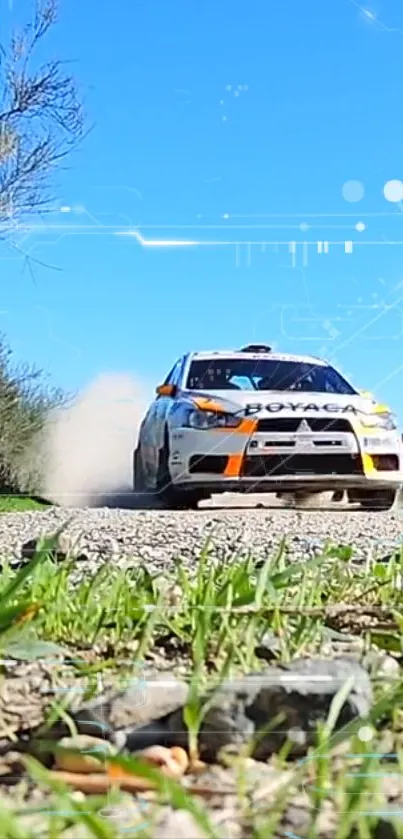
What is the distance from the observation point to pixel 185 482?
2.72 ft

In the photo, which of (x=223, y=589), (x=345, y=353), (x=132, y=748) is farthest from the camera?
(x=345, y=353)

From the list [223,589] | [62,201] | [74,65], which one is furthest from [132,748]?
[74,65]

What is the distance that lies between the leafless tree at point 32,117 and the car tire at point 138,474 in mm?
238

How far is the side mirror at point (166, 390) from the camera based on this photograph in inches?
30.7

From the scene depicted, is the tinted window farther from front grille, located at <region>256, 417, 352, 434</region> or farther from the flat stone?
the flat stone

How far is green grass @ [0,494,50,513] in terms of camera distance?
88 cm

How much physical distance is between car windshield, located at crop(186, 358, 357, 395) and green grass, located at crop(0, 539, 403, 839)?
146 mm

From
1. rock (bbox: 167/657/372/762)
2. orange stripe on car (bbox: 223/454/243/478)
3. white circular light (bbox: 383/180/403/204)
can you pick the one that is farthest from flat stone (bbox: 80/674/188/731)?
white circular light (bbox: 383/180/403/204)

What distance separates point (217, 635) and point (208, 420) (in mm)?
275

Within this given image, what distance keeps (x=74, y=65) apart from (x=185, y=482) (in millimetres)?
387

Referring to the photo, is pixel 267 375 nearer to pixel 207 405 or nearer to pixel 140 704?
pixel 207 405

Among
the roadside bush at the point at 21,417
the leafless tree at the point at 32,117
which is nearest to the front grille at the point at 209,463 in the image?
the roadside bush at the point at 21,417

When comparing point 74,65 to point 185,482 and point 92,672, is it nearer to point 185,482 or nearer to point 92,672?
point 185,482

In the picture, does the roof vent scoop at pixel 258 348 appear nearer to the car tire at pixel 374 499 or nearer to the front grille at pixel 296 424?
the front grille at pixel 296 424
